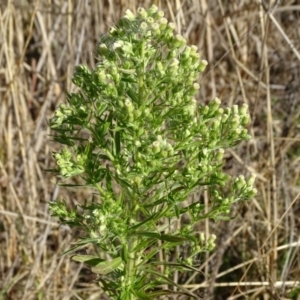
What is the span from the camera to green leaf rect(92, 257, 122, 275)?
160 cm

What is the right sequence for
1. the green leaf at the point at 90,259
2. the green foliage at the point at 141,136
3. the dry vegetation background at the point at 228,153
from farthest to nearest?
the dry vegetation background at the point at 228,153 → the green leaf at the point at 90,259 → the green foliage at the point at 141,136

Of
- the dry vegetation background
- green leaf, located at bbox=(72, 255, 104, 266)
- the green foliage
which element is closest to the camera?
the green foliage

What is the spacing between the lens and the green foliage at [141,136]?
1.59 metres

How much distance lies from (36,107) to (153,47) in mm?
2424

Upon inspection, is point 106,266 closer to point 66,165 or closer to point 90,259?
point 90,259

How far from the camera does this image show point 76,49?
3459mm

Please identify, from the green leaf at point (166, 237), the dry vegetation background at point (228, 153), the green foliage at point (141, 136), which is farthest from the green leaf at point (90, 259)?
the dry vegetation background at point (228, 153)

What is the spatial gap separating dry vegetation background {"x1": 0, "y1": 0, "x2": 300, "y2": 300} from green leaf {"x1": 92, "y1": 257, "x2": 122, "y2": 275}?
121cm

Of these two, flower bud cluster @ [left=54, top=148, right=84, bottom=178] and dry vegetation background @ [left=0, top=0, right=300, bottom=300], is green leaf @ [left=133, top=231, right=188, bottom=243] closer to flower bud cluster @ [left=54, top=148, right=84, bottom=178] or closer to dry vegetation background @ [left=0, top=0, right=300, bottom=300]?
flower bud cluster @ [left=54, top=148, right=84, bottom=178]

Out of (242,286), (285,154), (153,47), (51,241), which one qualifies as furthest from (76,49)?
(153,47)

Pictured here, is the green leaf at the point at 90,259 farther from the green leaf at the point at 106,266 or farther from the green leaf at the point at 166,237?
the green leaf at the point at 166,237

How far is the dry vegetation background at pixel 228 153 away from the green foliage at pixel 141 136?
1.14 m

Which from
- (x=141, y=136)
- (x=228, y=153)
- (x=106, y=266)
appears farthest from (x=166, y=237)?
(x=228, y=153)

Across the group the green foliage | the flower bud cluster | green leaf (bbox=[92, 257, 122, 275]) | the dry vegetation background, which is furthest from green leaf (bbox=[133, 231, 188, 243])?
the dry vegetation background
